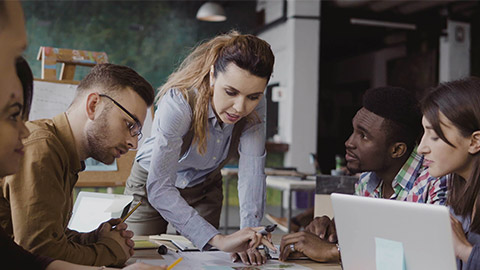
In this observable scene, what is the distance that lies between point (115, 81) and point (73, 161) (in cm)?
26

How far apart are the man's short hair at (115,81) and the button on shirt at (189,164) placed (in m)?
0.28

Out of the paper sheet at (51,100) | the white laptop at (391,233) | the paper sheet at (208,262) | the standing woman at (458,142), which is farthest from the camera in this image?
the paper sheet at (51,100)

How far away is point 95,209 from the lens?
71.9 inches

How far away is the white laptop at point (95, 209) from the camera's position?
5.63 ft

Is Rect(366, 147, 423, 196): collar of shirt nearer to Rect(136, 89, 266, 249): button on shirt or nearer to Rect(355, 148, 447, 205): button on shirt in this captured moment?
Rect(355, 148, 447, 205): button on shirt

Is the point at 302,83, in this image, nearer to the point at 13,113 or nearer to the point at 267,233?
the point at 267,233

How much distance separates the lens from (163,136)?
1.87m

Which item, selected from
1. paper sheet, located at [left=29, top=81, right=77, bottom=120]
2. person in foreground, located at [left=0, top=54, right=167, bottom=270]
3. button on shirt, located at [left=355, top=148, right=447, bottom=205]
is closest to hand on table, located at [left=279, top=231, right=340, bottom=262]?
button on shirt, located at [left=355, top=148, right=447, bottom=205]

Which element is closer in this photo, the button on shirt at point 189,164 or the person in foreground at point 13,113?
the person in foreground at point 13,113

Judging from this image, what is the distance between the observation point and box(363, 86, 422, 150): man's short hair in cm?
196

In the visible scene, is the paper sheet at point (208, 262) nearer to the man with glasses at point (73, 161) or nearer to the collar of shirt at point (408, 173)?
the man with glasses at point (73, 161)

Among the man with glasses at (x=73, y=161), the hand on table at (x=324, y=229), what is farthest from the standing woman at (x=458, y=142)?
the man with glasses at (x=73, y=161)

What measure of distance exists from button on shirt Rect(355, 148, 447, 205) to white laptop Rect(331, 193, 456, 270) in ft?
1.75

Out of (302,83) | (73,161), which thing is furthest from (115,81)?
(302,83)
